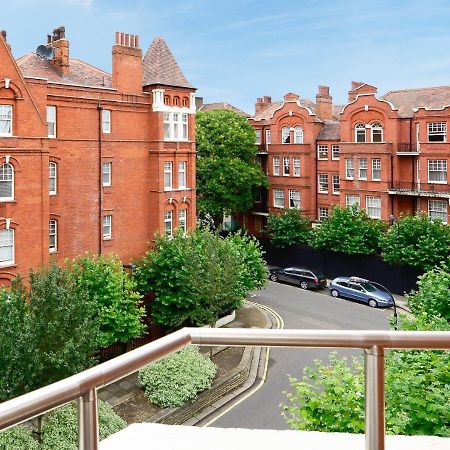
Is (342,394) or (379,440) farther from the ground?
(379,440)

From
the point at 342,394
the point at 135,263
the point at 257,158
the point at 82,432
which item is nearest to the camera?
the point at 82,432

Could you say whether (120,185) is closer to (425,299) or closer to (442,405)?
(425,299)

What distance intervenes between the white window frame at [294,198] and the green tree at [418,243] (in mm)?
11229

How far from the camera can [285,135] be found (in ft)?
144

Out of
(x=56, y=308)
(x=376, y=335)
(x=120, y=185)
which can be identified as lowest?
(x=56, y=308)

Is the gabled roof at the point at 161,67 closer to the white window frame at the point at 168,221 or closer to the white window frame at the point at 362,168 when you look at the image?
the white window frame at the point at 168,221

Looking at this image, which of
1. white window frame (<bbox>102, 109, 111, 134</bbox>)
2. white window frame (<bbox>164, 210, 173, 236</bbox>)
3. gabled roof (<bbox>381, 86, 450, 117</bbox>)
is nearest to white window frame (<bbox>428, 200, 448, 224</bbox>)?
gabled roof (<bbox>381, 86, 450, 117</bbox>)

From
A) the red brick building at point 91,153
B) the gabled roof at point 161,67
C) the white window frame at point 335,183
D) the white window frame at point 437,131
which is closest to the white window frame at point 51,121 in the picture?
the red brick building at point 91,153

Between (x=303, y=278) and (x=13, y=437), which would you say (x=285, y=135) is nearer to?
(x=303, y=278)

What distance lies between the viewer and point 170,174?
30266 millimetres

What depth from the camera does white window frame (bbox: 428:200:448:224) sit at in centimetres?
3472

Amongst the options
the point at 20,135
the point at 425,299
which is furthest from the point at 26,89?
the point at 425,299

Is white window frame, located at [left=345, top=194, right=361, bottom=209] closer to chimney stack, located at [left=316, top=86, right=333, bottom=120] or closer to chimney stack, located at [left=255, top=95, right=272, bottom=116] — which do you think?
chimney stack, located at [left=316, top=86, right=333, bottom=120]

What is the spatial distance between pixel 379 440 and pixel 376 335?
1.92ft
